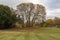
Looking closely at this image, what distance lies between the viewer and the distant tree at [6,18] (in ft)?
155

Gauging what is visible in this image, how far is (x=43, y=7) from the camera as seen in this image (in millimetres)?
55562

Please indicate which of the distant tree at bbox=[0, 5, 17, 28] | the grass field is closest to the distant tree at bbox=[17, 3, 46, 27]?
the distant tree at bbox=[0, 5, 17, 28]

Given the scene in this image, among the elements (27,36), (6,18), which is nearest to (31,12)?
(6,18)

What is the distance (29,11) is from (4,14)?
374 inches

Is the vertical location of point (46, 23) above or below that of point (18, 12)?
below

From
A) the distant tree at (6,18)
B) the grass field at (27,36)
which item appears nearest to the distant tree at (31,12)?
the distant tree at (6,18)

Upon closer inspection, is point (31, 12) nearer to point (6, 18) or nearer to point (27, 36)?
point (6, 18)

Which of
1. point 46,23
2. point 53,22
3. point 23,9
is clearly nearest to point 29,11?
point 23,9

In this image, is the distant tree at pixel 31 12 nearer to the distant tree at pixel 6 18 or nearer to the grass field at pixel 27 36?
the distant tree at pixel 6 18

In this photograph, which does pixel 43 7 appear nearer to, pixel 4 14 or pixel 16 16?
pixel 16 16

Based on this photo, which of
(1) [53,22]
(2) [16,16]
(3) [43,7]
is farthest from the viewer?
(1) [53,22]

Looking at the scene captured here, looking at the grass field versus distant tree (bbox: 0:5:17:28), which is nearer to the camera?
the grass field

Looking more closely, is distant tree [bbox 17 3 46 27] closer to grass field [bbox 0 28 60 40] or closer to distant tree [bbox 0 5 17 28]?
distant tree [bbox 0 5 17 28]

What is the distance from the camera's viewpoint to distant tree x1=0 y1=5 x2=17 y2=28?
47303 mm
